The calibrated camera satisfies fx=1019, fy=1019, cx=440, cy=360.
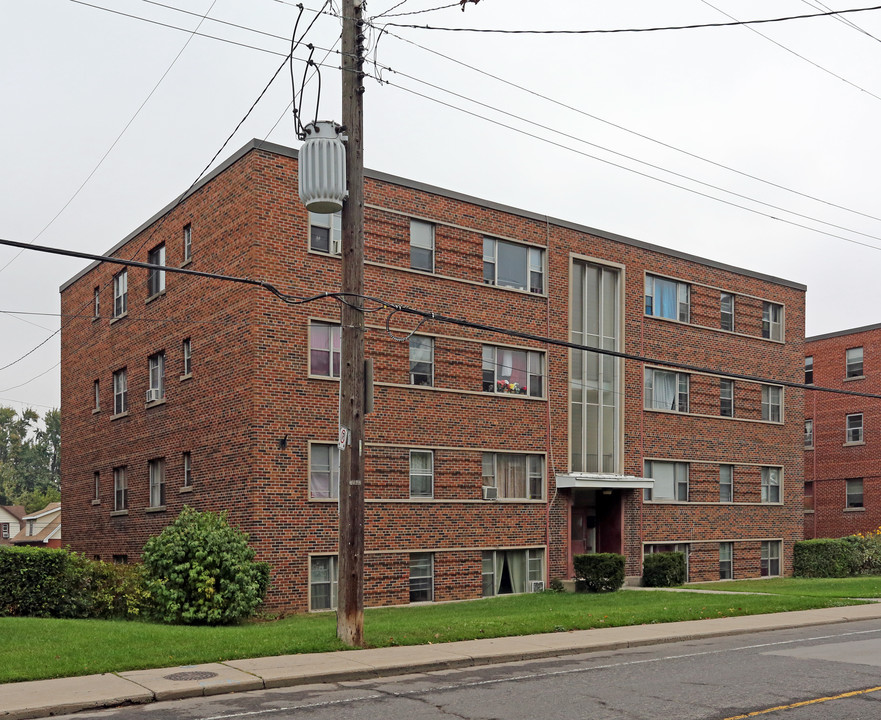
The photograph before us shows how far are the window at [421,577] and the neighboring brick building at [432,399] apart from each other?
0.06 meters

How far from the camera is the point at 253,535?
24.5 m

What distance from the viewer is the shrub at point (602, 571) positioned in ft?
91.6

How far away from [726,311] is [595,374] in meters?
7.22

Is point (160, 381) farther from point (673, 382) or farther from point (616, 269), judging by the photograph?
point (673, 382)

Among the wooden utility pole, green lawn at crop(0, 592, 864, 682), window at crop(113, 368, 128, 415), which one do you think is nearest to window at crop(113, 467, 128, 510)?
window at crop(113, 368, 128, 415)

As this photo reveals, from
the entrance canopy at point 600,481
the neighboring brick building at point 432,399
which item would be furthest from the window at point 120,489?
the entrance canopy at point 600,481

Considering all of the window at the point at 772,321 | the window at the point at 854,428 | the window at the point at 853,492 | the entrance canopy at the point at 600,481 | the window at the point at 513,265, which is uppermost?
the window at the point at 513,265

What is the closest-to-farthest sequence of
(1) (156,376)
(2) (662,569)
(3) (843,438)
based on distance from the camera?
(1) (156,376) → (2) (662,569) → (3) (843,438)

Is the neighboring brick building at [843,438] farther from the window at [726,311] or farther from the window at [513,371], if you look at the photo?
the window at [513,371]

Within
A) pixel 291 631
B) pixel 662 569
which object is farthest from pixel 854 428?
pixel 291 631

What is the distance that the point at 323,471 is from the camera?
25938 mm

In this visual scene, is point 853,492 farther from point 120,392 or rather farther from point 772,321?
point 120,392

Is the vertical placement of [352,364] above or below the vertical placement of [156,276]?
Answer: below

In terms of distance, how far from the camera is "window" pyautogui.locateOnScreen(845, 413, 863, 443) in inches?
2004
